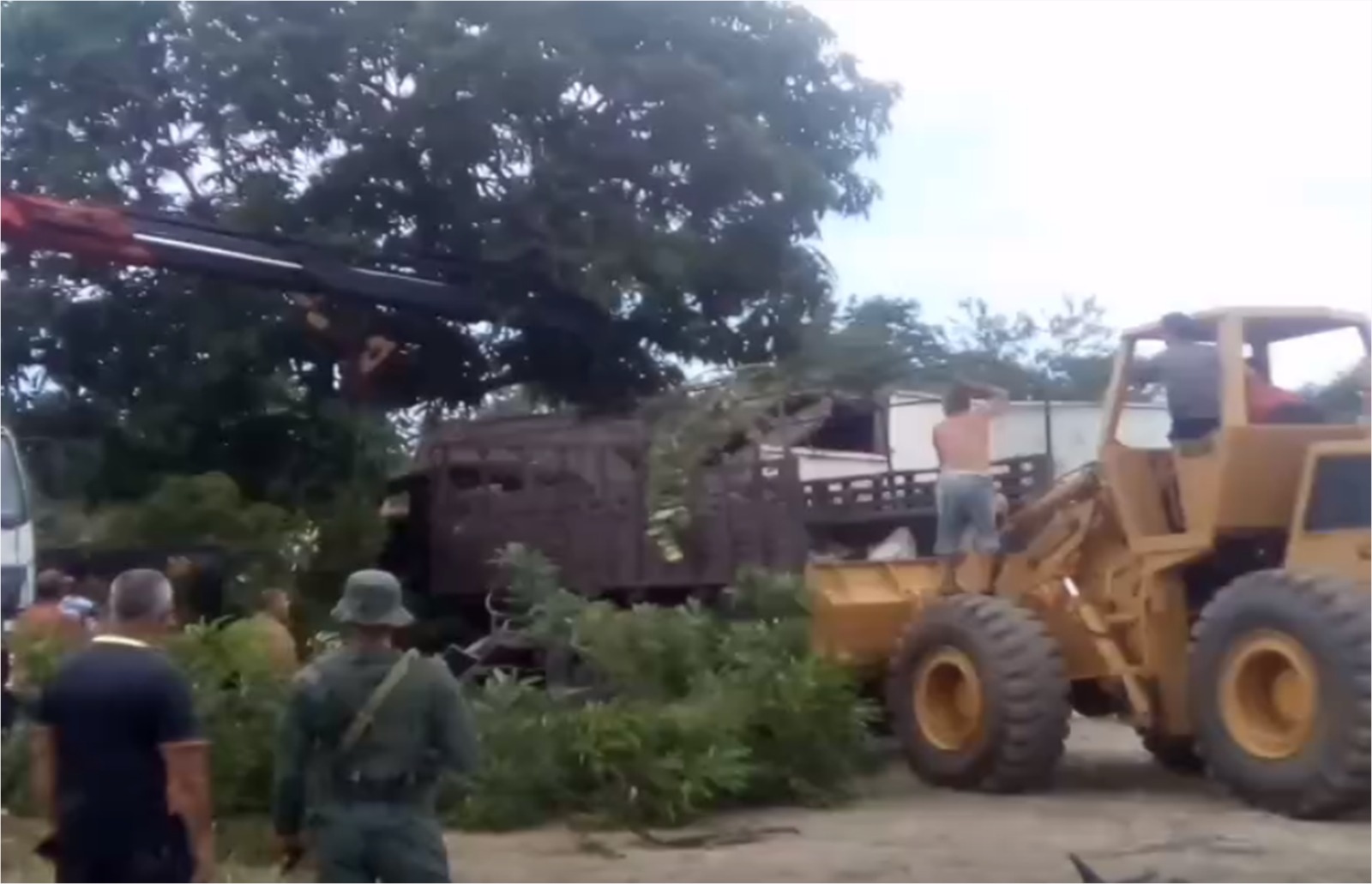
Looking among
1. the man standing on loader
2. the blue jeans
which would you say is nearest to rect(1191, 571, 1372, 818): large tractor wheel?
the man standing on loader

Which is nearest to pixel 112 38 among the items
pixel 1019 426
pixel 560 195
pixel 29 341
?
pixel 29 341

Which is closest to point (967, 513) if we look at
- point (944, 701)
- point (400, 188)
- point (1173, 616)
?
point (944, 701)

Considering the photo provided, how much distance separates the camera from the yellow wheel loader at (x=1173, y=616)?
31.7 ft

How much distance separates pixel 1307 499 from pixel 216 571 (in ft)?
30.5

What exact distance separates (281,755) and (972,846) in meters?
3.97

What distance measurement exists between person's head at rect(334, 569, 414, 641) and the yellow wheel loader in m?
4.81

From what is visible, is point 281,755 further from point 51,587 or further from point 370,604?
point 51,587

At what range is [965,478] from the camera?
1179cm

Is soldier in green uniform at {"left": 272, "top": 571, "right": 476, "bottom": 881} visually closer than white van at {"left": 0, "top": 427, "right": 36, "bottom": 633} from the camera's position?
Yes

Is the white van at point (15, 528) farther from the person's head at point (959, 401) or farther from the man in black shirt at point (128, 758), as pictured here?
the man in black shirt at point (128, 758)

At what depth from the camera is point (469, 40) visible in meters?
19.4

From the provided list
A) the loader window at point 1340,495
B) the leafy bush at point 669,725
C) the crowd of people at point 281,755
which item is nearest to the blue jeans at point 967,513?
the leafy bush at point 669,725

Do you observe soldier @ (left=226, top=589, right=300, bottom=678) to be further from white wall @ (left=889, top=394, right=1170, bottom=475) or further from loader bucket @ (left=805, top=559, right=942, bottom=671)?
white wall @ (left=889, top=394, right=1170, bottom=475)

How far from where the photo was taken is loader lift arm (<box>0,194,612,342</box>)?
15.7m
